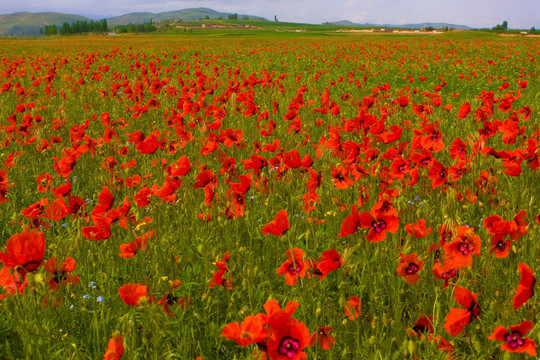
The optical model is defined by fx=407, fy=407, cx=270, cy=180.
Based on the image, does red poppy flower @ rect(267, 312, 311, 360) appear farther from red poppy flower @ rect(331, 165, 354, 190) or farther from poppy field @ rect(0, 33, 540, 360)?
red poppy flower @ rect(331, 165, 354, 190)

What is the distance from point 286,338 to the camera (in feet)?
3.61

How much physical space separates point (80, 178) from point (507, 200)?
12.4ft

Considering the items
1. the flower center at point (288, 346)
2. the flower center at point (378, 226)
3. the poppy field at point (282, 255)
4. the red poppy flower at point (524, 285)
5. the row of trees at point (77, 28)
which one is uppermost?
the row of trees at point (77, 28)

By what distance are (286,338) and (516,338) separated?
75cm

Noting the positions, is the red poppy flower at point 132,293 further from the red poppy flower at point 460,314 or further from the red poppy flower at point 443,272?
the red poppy flower at point 443,272

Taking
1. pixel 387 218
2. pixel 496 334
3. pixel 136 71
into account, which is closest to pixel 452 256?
pixel 387 218

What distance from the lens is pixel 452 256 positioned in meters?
1.64

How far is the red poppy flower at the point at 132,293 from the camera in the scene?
138 centimetres

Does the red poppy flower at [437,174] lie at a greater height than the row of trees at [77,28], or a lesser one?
lesser

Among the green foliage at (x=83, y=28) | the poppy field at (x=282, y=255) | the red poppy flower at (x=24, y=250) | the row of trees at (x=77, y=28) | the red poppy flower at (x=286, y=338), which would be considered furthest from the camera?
the green foliage at (x=83, y=28)

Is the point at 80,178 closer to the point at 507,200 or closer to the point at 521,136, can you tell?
the point at 507,200

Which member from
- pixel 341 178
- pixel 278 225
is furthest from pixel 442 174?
pixel 278 225

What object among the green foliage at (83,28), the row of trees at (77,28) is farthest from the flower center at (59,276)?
the green foliage at (83,28)

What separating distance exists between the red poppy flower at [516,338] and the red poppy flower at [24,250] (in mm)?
1441
